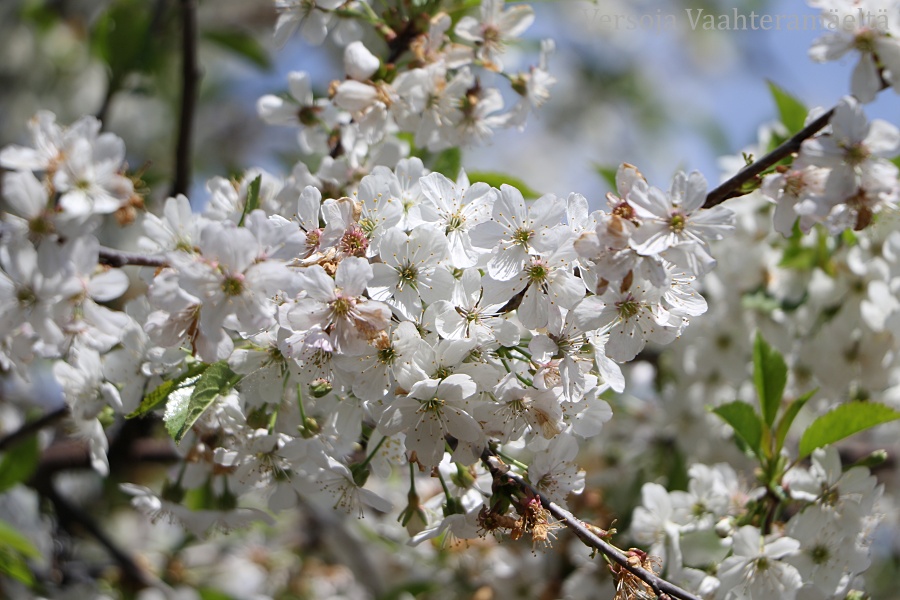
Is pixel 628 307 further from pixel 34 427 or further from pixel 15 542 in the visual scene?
pixel 15 542

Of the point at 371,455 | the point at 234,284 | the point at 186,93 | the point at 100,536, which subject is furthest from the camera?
the point at 100,536

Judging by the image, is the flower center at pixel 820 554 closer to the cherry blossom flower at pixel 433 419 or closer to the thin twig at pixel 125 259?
the cherry blossom flower at pixel 433 419

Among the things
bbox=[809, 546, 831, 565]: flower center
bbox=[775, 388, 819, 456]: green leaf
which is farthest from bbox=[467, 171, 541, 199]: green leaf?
bbox=[809, 546, 831, 565]: flower center

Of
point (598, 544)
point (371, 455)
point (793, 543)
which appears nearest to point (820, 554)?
point (793, 543)

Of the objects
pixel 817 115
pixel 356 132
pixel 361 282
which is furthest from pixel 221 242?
pixel 817 115

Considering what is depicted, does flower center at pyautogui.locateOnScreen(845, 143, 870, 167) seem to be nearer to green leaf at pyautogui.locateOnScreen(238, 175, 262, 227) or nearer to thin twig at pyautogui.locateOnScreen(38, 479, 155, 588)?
green leaf at pyautogui.locateOnScreen(238, 175, 262, 227)

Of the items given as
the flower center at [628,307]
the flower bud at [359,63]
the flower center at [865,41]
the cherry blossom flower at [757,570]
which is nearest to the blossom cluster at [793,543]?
the cherry blossom flower at [757,570]
